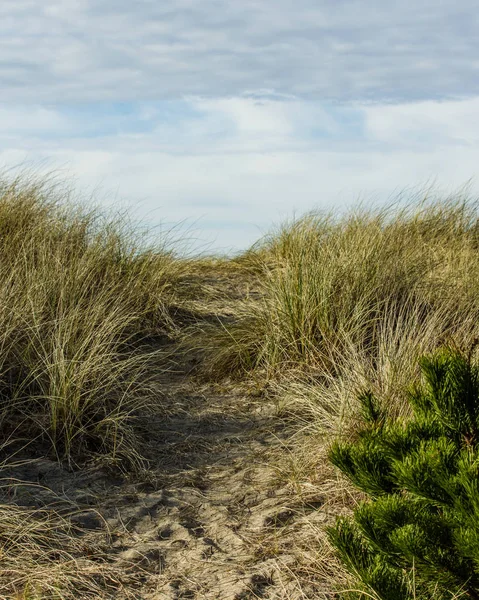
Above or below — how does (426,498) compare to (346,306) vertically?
below

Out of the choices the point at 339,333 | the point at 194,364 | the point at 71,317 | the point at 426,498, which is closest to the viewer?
the point at 426,498

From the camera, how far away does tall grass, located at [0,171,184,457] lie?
4.02m

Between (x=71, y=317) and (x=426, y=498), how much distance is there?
2936 millimetres

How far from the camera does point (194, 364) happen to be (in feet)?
18.2

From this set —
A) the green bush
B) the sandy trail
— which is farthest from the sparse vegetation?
the green bush

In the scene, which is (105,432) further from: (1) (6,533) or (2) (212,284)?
(2) (212,284)

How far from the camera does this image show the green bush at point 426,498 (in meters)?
1.91

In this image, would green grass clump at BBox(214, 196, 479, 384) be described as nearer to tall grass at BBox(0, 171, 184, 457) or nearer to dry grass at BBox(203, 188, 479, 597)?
dry grass at BBox(203, 188, 479, 597)

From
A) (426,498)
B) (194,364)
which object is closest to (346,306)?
(194,364)

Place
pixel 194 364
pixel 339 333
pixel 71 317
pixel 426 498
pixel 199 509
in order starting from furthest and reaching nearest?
pixel 194 364 < pixel 339 333 < pixel 71 317 < pixel 199 509 < pixel 426 498

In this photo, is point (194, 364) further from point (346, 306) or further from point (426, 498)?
point (426, 498)

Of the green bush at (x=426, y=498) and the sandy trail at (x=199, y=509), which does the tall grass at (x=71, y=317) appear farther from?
the green bush at (x=426, y=498)

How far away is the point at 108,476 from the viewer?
12.3 ft

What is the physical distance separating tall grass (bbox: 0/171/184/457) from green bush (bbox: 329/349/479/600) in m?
2.00
